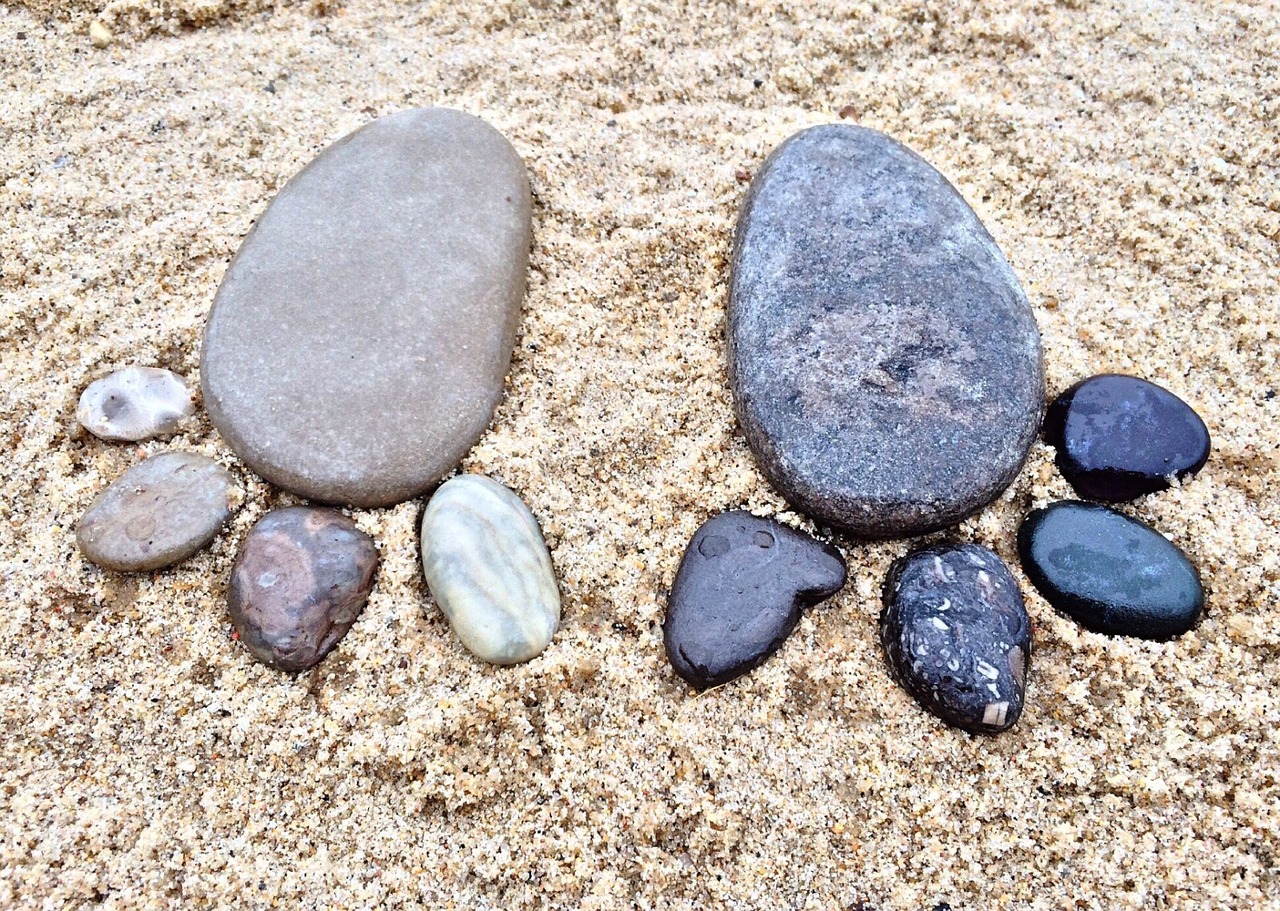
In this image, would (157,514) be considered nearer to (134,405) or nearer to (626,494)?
(134,405)

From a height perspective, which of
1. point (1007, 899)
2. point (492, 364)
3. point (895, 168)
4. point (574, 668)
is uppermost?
point (895, 168)

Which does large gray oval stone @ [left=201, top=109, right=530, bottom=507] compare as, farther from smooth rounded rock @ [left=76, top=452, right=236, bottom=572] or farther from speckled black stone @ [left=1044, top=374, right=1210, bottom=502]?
speckled black stone @ [left=1044, top=374, right=1210, bottom=502]

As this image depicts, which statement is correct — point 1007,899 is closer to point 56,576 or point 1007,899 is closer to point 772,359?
point 772,359

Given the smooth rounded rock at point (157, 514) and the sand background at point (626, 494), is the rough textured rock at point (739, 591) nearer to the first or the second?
the sand background at point (626, 494)

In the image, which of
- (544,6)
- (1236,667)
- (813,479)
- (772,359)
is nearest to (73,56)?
(544,6)

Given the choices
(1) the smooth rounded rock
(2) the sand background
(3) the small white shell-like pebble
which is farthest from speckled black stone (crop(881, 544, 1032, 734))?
(3) the small white shell-like pebble

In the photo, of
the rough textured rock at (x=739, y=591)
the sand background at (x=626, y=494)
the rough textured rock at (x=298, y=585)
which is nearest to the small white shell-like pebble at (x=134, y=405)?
the sand background at (x=626, y=494)

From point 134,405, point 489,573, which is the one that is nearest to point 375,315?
point 134,405
